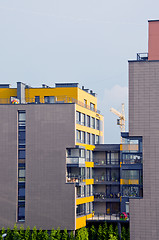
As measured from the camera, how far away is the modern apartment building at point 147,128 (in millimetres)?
55406

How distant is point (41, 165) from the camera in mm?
77312

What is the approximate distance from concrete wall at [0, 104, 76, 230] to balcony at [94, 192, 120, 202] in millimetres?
14149

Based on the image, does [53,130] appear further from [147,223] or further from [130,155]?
[147,223]

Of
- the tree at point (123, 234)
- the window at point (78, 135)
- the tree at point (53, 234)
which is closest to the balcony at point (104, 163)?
the window at point (78, 135)

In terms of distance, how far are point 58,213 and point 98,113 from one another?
25.4m

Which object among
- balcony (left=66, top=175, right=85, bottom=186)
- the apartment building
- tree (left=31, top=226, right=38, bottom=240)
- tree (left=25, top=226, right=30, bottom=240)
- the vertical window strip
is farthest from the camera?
the apartment building

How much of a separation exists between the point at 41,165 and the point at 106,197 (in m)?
17.8

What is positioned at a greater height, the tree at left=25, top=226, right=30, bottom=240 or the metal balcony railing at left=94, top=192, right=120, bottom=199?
the metal balcony railing at left=94, top=192, right=120, bottom=199

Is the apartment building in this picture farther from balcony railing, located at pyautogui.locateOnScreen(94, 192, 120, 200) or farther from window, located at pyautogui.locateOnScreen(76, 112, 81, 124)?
window, located at pyautogui.locateOnScreen(76, 112, 81, 124)

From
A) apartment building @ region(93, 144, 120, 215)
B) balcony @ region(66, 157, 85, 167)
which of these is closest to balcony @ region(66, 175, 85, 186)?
balcony @ region(66, 157, 85, 167)

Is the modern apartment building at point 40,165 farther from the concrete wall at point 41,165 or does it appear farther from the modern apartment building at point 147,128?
the modern apartment building at point 147,128

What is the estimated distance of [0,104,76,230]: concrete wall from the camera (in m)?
76.7

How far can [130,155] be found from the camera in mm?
83125

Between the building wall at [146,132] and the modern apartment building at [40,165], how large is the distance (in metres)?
22.3
